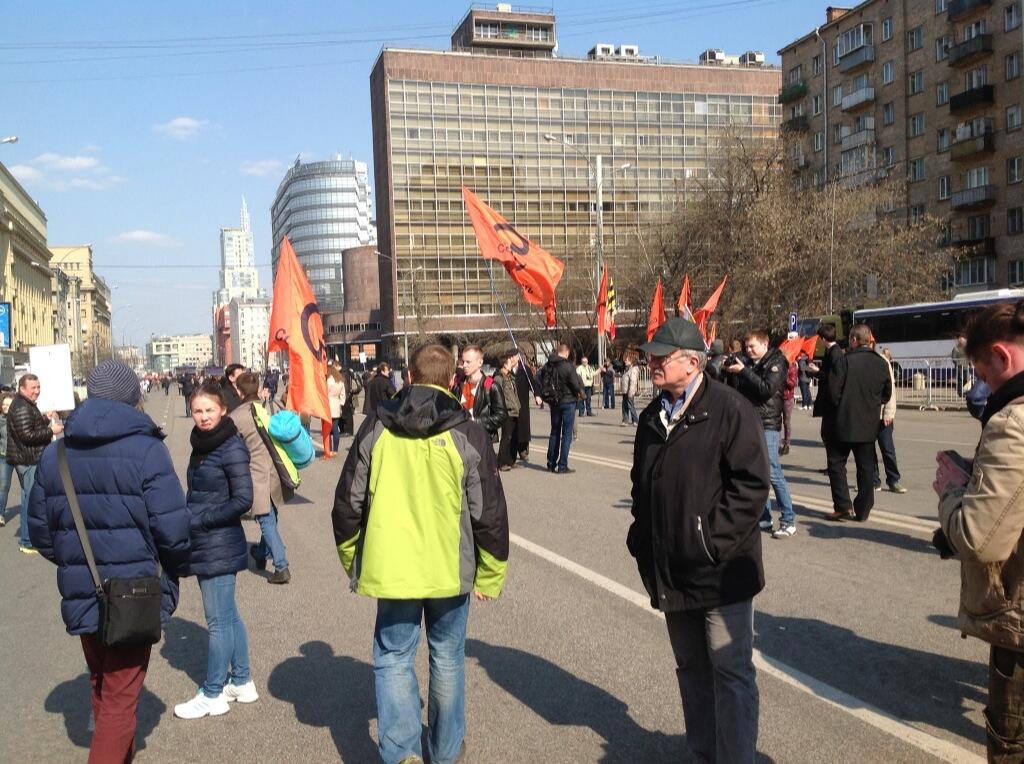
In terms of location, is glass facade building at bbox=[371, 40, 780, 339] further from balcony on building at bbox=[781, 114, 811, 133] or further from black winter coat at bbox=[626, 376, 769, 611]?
black winter coat at bbox=[626, 376, 769, 611]

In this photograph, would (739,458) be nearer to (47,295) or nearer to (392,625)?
(392,625)

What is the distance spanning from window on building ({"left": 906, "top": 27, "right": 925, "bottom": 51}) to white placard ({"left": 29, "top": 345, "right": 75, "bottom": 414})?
5062cm

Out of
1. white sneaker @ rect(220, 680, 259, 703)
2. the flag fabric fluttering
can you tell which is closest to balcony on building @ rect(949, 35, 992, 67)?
the flag fabric fluttering

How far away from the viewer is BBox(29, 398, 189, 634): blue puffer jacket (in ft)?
12.5

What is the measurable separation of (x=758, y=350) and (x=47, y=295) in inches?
4437

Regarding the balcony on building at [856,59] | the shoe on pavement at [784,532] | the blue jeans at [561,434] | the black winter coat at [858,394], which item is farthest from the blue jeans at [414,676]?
the balcony on building at [856,59]

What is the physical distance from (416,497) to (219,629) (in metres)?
1.79

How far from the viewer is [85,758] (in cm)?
447

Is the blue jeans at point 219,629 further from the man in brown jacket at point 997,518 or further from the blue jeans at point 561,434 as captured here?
the blue jeans at point 561,434

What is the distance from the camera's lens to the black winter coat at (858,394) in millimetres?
8891

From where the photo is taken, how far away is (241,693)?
16.6ft

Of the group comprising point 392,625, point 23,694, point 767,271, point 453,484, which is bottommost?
point 23,694

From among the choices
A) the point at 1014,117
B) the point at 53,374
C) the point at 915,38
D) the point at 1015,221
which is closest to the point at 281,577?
the point at 53,374

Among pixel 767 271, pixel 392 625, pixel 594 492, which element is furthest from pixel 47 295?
pixel 392 625
